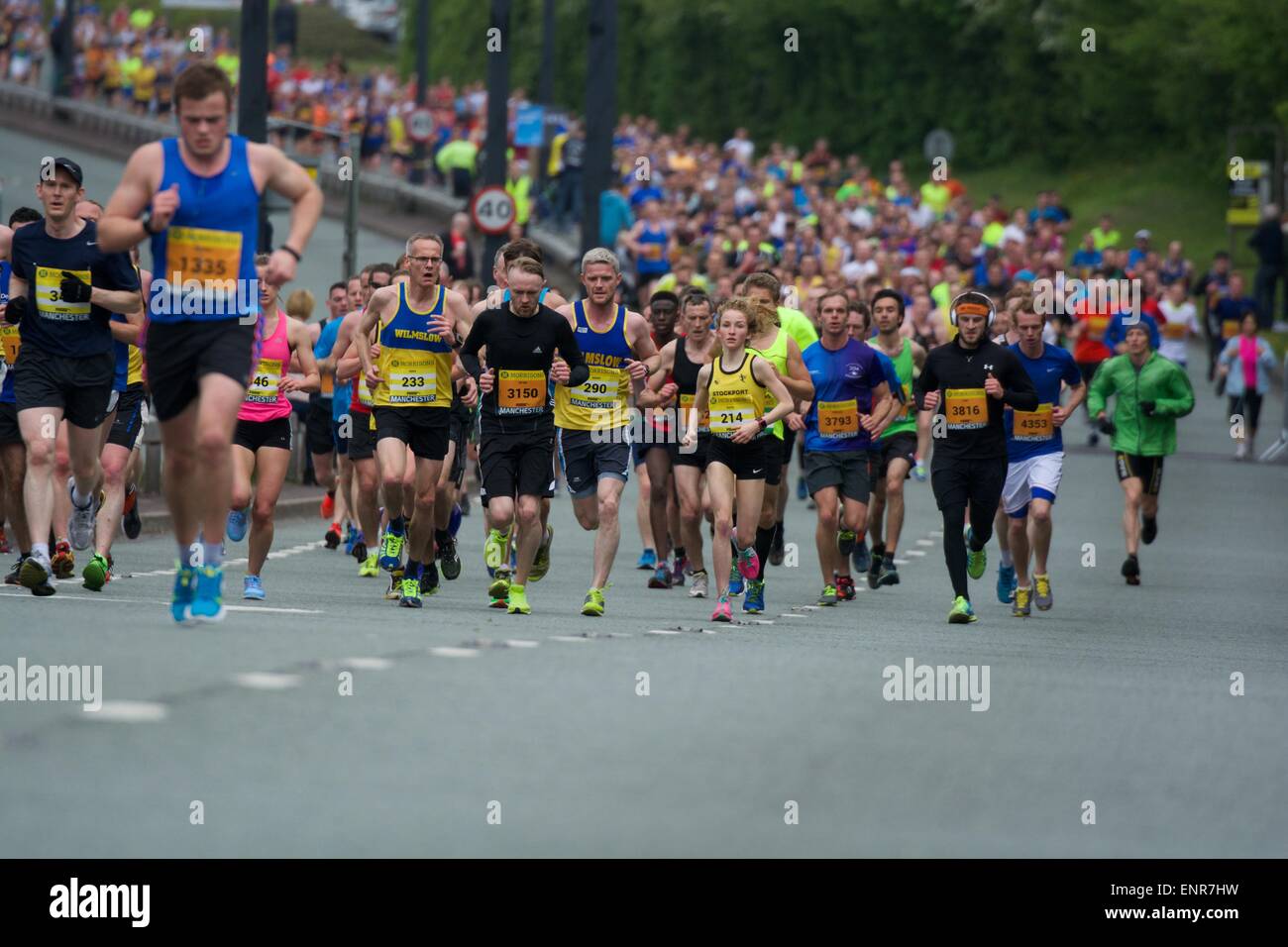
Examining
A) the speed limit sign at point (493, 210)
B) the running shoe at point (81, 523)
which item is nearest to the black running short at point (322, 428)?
the running shoe at point (81, 523)

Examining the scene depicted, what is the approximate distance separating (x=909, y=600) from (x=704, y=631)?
171 inches

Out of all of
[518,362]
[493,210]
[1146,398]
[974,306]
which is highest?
[493,210]

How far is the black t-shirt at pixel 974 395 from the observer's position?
1558 cm

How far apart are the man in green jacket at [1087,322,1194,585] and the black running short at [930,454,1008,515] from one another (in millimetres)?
4003

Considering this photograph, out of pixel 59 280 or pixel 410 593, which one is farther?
pixel 410 593

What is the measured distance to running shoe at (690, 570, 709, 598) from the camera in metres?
16.4

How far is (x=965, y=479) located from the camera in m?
15.6

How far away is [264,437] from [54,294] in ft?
6.63

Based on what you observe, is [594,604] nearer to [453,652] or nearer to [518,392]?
[518,392]

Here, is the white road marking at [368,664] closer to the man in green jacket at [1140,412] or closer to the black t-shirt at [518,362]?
the black t-shirt at [518,362]

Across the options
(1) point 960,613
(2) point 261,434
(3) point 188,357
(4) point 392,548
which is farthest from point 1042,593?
(3) point 188,357

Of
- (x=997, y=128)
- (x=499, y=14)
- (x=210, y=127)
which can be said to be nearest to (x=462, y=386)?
(x=210, y=127)

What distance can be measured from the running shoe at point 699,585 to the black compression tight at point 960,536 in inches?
66.1
